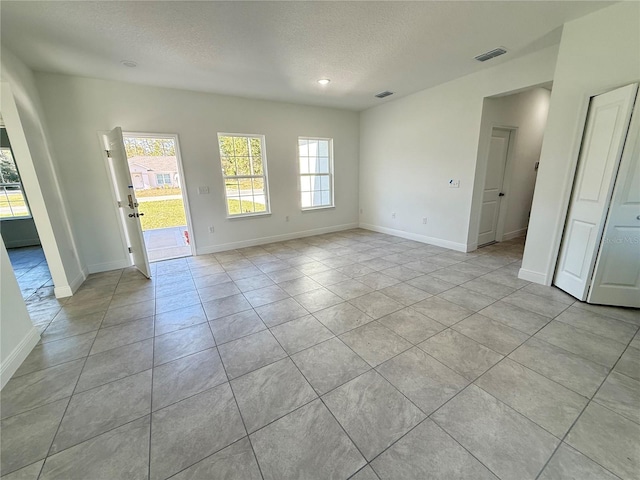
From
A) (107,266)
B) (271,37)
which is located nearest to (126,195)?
(107,266)

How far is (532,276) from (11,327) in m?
5.27

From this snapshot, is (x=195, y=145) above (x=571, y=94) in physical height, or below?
below

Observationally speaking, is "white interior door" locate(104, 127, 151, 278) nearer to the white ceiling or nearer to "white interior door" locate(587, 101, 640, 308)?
the white ceiling

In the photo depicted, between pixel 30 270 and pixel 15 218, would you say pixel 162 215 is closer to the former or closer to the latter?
pixel 15 218

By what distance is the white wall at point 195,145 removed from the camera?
11.7 ft

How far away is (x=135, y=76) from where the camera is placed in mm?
3488

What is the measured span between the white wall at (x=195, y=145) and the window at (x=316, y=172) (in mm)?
163

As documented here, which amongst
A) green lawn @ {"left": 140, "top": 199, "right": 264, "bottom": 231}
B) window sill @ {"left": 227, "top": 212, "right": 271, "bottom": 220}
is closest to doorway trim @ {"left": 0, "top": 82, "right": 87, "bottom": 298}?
window sill @ {"left": 227, "top": 212, "right": 271, "bottom": 220}

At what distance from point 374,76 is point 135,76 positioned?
335cm

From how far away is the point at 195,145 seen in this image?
435 cm

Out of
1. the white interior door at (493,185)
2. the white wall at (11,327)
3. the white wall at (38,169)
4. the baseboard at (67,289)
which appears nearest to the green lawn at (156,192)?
the white wall at (38,169)

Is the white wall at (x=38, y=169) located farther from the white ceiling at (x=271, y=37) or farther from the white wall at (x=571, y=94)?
the white wall at (x=571, y=94)

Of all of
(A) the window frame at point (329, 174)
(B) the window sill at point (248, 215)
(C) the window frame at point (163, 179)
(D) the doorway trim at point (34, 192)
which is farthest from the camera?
(C) the window frame at point (163, 179)

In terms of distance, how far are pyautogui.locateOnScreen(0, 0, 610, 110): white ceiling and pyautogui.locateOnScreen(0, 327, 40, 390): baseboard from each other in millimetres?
2688
